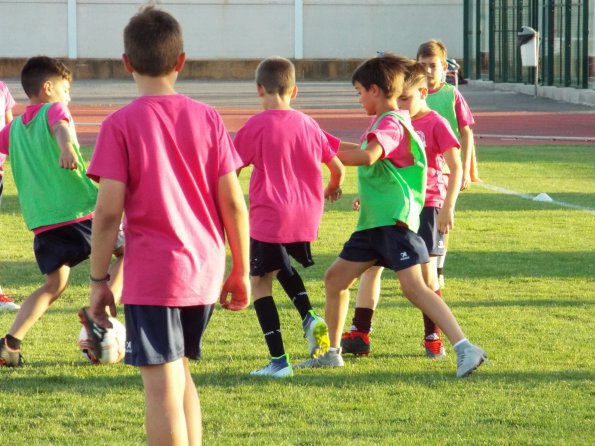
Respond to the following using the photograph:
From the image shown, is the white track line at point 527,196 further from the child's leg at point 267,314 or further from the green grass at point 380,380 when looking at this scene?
the child's leg at point 267,314

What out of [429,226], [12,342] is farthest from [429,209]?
[12,342]

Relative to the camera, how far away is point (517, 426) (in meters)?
5.27

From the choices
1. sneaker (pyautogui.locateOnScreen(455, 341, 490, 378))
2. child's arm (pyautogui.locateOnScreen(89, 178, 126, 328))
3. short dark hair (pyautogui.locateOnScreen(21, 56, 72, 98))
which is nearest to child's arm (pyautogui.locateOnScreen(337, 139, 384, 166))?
sneaker (pyautogui.locateOnScreen(455, 341, 490, 378))

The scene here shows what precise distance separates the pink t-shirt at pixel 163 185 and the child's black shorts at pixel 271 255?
2.27 m

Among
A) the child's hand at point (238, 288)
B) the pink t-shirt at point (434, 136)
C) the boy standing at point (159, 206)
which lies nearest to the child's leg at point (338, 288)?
the pink t-shirt at point (434, 136)

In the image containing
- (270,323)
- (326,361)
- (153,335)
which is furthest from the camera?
(326,361)

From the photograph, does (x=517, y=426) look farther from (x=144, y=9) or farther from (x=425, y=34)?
(x=425, y=34)

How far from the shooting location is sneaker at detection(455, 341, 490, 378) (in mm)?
6164

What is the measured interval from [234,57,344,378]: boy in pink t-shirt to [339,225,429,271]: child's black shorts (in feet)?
0.90

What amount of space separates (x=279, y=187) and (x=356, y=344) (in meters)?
1.07

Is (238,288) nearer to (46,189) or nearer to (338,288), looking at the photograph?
(338,288)

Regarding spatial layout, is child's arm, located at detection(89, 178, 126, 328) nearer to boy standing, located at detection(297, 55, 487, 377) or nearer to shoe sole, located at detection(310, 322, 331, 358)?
boy standing, located at detection(297, 55, 487, 377)

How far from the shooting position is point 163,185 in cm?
402

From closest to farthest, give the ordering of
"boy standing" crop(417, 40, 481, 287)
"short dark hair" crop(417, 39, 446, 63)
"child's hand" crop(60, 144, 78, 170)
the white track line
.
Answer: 1. "child's hand" crop(60, 144, 78, 170)
2. "short dark hair" crop(417, 39, 446, 63)
3. "boy standing" crop(417, 40, 481, 287)
4. the white track line
